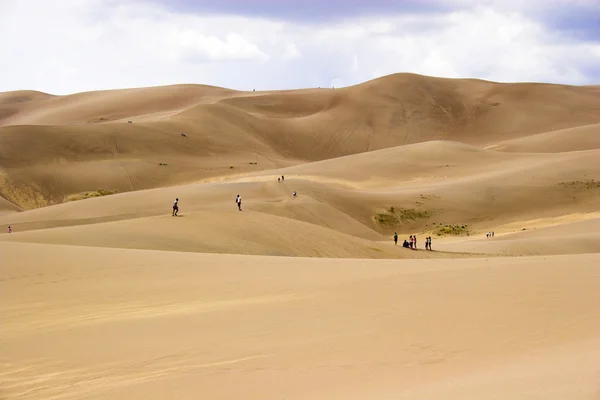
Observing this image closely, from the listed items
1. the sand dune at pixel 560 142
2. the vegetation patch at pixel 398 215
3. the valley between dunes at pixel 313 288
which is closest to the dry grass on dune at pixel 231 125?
the sand dune at pixel 560 142

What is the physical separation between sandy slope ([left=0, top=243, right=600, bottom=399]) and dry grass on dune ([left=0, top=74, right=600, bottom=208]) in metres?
46.2

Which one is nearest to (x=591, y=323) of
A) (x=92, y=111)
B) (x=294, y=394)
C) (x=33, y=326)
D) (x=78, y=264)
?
(x=294, y=394)

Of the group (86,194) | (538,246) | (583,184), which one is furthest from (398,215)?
(86,194)

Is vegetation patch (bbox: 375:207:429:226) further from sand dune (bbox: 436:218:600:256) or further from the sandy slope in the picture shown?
the sandy slope

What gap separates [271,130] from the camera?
9206 cm

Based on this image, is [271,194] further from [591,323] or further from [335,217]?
[591,323]

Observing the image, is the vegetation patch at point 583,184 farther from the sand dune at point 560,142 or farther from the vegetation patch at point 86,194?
the vegetation patch at point 86,194

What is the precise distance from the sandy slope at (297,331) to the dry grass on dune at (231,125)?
1819 inches

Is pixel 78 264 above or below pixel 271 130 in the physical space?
below

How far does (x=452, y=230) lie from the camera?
4156 centimetres

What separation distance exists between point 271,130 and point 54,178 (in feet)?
119

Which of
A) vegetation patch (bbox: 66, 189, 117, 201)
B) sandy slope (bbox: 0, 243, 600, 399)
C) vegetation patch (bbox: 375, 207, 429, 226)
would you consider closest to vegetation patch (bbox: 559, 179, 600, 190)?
vegetation patch (bbox: 375, 207, 429, 226)

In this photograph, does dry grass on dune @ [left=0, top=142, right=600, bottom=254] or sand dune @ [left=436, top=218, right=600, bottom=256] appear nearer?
sand dune @ [left=436, top=218, right=600, bottom=256]

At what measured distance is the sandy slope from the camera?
6.44 m
